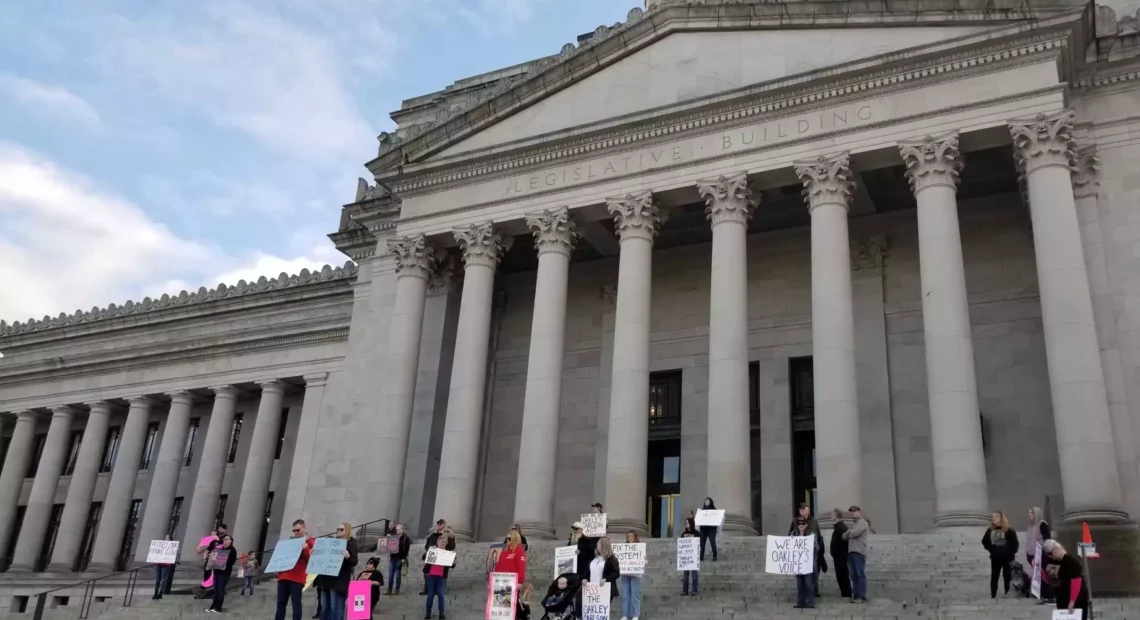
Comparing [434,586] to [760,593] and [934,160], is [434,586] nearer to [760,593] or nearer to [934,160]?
[760,593]

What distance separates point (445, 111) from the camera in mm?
35188

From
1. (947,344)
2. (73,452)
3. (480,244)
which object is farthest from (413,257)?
(73,452)

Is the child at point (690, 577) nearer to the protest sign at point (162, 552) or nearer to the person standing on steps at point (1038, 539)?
the person standing on steps at point (1038, 539)

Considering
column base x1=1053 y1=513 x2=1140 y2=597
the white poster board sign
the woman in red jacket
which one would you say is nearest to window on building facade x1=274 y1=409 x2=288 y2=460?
the woman in red jacket

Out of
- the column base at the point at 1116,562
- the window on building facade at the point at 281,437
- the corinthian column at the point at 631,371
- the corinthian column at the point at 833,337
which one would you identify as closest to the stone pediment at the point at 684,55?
the corinthian column at the point at 631,371

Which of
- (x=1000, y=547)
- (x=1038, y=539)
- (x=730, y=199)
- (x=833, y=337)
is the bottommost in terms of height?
(x=1000, y=547)

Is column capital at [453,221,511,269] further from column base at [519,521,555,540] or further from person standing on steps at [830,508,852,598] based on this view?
person standing on steps at [830,508,852,598]

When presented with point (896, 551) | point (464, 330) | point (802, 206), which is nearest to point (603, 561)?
point (896, 551)

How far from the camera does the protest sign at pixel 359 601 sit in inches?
659

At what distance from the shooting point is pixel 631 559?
55.9 feet

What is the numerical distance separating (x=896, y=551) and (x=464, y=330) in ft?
45.4

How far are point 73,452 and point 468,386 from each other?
88.0ft

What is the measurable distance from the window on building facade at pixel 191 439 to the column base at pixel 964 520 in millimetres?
31563

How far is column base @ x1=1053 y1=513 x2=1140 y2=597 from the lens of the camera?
18.6 meters
